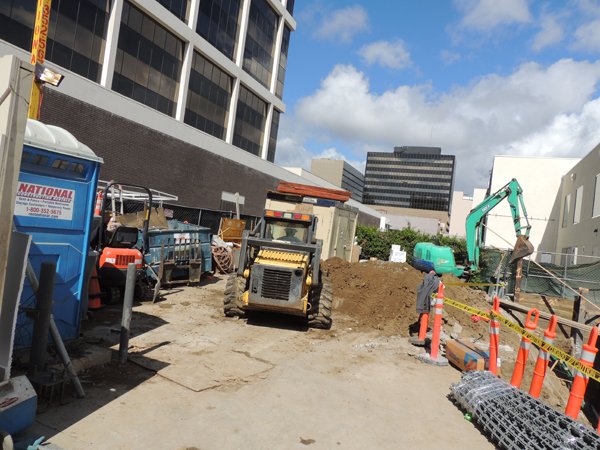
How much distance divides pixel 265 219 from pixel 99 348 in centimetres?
495

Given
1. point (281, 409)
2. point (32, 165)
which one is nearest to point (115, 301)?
point (32, 165)

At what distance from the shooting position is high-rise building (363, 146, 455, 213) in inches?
6255

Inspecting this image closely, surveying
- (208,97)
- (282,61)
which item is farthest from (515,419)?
(282,61)

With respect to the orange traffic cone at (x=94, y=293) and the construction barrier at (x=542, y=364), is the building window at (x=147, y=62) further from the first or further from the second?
the construction barrier at (x=542, y=364)

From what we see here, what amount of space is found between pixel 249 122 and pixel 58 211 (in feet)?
99.3

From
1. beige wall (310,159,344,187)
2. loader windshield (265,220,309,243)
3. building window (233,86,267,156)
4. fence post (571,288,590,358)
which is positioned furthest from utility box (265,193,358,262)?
beige wall (310,159,344,187)

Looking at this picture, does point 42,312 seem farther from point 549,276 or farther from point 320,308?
point 549,276

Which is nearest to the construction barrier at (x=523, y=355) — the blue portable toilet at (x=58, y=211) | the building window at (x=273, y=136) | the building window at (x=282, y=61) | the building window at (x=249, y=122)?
the blue portable toilet at (x=58, y=211)

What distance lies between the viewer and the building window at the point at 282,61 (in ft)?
126

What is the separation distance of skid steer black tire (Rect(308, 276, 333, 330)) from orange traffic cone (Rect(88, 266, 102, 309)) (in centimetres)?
425

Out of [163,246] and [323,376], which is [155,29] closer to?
[163,246]

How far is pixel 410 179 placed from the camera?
162625 millimetres

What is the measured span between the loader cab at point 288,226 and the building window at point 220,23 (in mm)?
21638

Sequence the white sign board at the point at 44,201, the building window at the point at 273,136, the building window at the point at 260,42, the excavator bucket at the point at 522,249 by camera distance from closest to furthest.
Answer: the white sign board at the point at 44,201 → the excavator bucket at the point at 522,249 → the building window at the point at 260,42 → the building window at the point at 273,136
